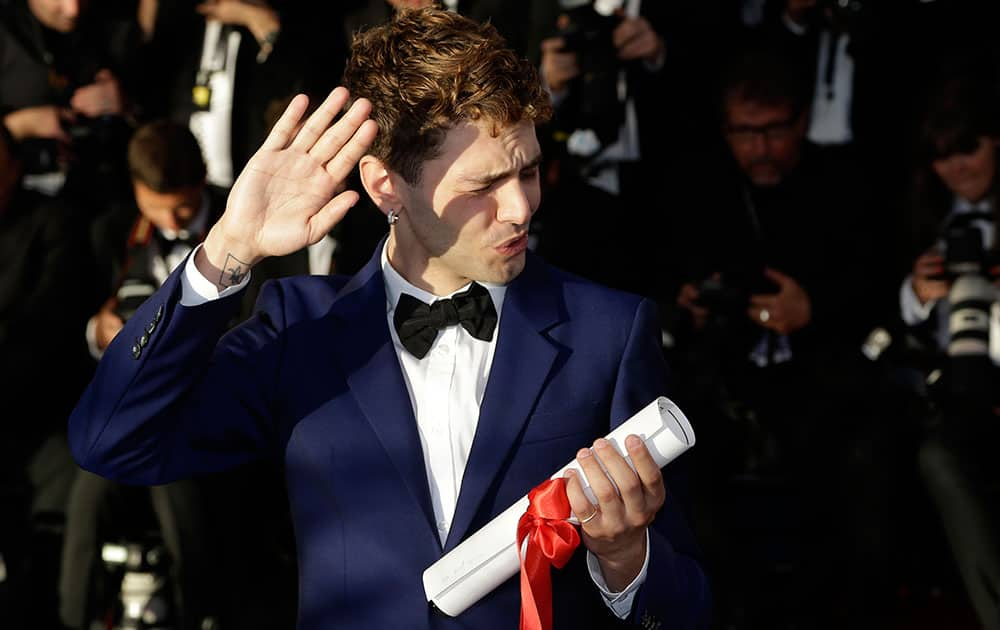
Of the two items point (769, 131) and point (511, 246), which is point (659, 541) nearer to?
point (511, 246)

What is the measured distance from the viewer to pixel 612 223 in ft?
15.6

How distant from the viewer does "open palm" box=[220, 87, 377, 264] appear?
2.18 m

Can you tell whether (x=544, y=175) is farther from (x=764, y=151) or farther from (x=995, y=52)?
(x=995, y=52)

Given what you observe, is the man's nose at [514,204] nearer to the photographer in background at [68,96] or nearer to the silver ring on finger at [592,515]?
the silver ring on finger at [592,515]

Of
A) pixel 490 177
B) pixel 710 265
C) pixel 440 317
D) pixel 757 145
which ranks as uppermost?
pixel 490 177

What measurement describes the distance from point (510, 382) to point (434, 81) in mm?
493

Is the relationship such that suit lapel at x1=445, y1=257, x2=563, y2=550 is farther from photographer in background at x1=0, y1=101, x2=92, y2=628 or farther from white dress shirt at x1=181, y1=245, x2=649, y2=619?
photographer in background at x1=0, y1=101, x2=92, y2=628

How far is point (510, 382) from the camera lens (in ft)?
7.61

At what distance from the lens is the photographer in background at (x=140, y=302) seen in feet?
15.3

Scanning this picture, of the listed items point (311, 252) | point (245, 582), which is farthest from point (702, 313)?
point (245, 582)

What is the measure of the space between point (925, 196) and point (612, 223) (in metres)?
1.02

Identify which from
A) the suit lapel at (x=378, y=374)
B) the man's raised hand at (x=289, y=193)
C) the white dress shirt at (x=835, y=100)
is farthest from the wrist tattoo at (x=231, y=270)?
the white dress shirt at (x=835, y=100)

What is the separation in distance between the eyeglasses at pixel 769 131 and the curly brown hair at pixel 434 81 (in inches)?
100

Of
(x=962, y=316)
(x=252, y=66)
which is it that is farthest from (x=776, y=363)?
(x=252, y=66)
